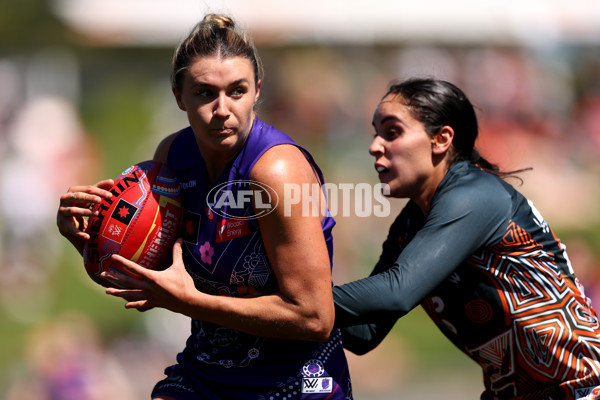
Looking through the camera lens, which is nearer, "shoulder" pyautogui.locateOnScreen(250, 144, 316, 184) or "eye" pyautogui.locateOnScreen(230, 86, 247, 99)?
"shoulder" pyautogui.locateOnScreen(250, 144, 316, 184)

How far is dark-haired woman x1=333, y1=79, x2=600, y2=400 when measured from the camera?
10.0ft

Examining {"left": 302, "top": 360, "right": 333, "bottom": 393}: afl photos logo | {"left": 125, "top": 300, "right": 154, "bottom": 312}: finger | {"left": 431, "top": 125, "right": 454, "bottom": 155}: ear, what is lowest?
{"left": 302, "top": 360, "right": 333, "bottom": 393}: afl photos logo

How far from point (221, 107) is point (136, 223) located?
59 cm

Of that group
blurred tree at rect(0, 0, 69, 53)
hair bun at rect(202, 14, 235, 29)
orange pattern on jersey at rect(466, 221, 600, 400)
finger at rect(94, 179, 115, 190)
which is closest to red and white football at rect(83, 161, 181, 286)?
finger at rect(94, 179, 115, 190)

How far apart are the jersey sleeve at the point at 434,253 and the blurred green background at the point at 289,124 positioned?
17.7 ft

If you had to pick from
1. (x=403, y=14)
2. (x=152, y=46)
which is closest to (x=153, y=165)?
(x=152, y=46)

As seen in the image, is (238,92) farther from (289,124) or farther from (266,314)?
(289,124)

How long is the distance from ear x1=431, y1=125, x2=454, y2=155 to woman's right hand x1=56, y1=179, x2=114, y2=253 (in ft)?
4.51

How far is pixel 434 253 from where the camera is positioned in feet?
10.0

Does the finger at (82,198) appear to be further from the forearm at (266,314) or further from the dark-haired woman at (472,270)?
the dark-haired woman at (472,270)

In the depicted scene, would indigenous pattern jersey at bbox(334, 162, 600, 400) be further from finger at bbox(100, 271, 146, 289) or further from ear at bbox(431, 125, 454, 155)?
finger at bbox(100, 271, 146, 289)

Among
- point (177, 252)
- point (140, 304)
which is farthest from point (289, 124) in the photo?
point (140, 304)

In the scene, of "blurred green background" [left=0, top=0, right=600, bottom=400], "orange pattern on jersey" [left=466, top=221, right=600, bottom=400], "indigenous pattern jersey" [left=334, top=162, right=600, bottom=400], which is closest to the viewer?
"indigenous pattern jersey" [left=334, top=162, right=600, bottom=400]

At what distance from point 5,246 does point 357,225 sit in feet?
15.9
